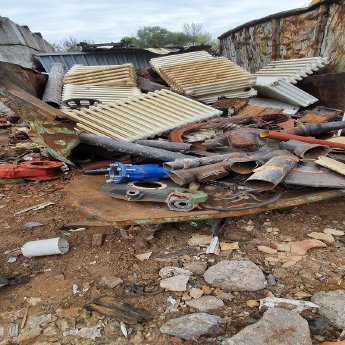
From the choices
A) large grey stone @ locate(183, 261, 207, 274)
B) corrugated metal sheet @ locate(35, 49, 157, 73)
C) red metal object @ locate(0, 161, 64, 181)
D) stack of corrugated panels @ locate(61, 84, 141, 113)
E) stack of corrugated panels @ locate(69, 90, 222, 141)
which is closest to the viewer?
large grey stone @ locate(183, 261, 207, 274)

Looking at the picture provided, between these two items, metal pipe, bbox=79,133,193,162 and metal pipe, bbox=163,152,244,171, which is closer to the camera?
metal pipe, bbox=163,152,244,171

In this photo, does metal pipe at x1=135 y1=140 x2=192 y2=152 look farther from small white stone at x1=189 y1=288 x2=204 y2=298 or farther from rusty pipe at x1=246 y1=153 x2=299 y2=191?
small white stone at x1=189 y1=288 x2=204 y2=298

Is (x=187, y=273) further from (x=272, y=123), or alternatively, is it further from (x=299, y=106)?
(x=299, y=106)

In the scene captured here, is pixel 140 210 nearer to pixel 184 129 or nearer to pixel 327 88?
pixel 184 129

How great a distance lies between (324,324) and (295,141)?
5.21ft

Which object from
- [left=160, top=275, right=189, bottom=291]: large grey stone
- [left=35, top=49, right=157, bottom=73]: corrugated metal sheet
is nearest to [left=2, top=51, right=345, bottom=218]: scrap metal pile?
[left=160, top=275, right=189, bottom=291]: large grey stone

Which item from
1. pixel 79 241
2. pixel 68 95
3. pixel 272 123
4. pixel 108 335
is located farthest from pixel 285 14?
pixel 108 335

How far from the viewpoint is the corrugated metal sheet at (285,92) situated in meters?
4.63

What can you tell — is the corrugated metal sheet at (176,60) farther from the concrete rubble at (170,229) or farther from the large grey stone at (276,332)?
the large grey stone at (276,332)

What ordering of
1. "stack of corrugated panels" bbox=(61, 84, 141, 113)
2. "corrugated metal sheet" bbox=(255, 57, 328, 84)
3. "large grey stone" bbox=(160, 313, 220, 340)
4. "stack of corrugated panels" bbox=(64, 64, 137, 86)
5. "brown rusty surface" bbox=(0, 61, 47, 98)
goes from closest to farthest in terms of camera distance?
"large grey stone" bbox=(160, 313, 220, 340) → "brown rusty surface" bbox=(0, 61, 47, 98) → "stack of corrugated panels" bbox=(61, 84, 141, 113) → "corrugated metal sheet" bbox=(255, 57, 328, 84) → "stack of corrugated panels" bbox=(64, 64, 137, 86)

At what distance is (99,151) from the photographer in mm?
3410

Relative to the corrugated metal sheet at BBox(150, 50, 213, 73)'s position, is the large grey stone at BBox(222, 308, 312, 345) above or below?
below

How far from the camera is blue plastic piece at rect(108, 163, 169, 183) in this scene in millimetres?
2531

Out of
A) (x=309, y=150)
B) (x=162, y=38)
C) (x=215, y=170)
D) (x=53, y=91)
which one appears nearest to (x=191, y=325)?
(x=215, y=170)
